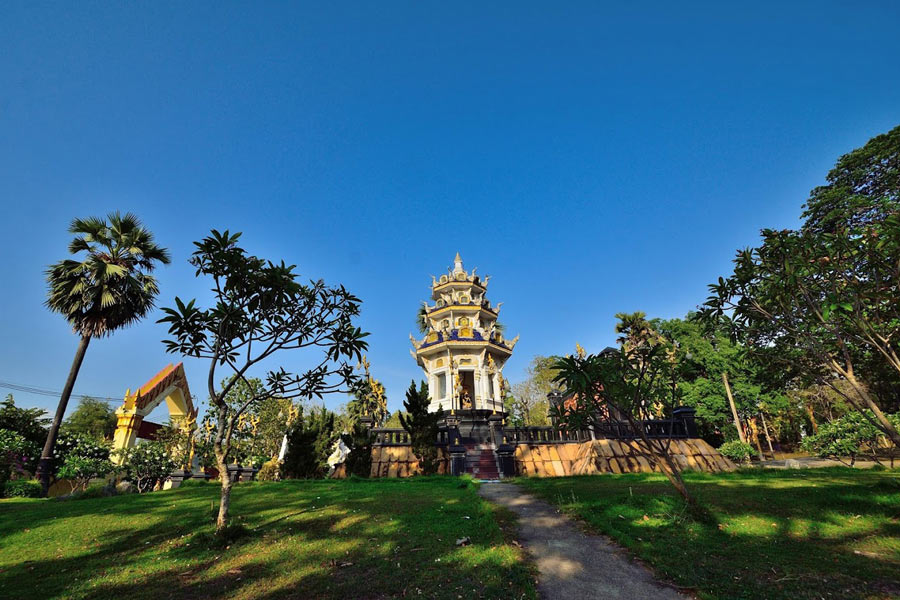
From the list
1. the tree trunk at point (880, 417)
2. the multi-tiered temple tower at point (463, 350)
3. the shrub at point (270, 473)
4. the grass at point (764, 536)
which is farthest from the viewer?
the multi-tiered temple tower at point (463, 350)

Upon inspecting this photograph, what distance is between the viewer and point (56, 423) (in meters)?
16.4

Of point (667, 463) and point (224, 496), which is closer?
point (224, 496)

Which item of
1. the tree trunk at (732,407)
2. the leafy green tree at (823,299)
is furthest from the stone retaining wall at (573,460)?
the tree trunk at (732,407)

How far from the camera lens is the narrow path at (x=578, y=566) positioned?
476cm

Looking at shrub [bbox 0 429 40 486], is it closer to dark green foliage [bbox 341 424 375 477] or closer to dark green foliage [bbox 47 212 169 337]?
dark green foliage [bbox 47 212 169 337]

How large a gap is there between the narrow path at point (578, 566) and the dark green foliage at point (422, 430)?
9.69 metres

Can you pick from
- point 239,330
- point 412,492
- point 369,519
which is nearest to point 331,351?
point 239,330

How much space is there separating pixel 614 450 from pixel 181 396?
29.3 metres

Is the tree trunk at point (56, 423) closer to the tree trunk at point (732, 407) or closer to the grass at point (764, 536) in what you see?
the grass at point (764, 536)

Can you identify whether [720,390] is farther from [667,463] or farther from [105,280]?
[105,280]

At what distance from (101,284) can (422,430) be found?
1692 cm

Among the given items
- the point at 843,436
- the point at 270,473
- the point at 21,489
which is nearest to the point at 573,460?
the point at 843,436

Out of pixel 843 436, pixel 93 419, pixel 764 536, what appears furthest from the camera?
pixel 93 419

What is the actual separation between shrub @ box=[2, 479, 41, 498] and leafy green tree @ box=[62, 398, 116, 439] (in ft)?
113
